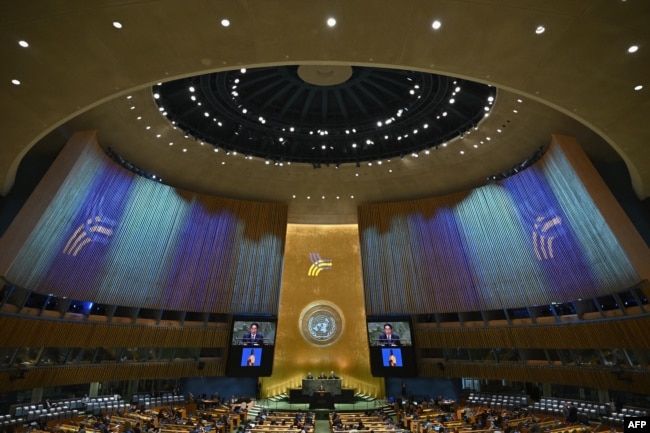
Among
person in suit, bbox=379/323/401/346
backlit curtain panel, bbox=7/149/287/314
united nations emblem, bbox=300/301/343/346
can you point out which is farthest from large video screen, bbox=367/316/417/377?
backlit curtain panel, bbox=7/149/287/314

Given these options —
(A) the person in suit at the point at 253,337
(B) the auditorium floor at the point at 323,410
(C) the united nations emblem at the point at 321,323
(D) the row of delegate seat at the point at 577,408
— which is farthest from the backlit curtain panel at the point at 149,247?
(D) the row of delegate seat at the point at 577,408

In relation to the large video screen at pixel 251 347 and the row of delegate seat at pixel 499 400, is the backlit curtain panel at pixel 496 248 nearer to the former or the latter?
the row of delegate seat at pixel 499 400

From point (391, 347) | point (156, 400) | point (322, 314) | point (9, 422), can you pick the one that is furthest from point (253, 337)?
point (9, 422)

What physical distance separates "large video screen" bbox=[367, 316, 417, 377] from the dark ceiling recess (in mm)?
8826

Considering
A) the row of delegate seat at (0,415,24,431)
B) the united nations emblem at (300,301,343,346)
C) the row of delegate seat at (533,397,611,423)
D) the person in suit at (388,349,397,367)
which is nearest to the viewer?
the row of delegate seat at (0,415,24,431)

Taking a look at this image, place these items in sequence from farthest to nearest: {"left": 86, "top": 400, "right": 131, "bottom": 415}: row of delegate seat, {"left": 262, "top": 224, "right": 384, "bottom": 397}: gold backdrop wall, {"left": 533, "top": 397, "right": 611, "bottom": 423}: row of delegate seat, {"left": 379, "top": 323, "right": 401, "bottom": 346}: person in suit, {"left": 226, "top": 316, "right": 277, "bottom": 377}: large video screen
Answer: {"left": 262, "top": 224, "right": 384, "bottom": 397}: gold backdrop wall → {"left": 379, "top": 323, "right": 401, "bottom": 346}: person in suit → {"left": 226, "top": 316, "right": 277, "bottom": 377}: large video screen → {"left": 86, "top": 400, "right": 131, "bottom": 415}: row of delegate seat → {"left": 533, "top": 397, "right": 611, "bottom": 423}: row of delegate seat

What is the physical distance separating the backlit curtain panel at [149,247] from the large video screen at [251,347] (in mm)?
733

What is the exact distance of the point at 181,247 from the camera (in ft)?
64.3

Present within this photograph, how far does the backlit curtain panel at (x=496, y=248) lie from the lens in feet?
48.1

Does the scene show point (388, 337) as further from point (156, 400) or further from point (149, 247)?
point (149, 247)

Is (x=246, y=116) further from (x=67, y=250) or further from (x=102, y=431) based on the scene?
(x=102, y=431)

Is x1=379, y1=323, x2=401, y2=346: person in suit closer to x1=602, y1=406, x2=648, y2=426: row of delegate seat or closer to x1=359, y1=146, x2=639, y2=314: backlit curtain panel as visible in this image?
x1=359, y1=146, x2=639, y2=314: backlit curtain panel

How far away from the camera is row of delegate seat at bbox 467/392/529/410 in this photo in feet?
57.0

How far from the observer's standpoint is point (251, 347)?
65.7ft
